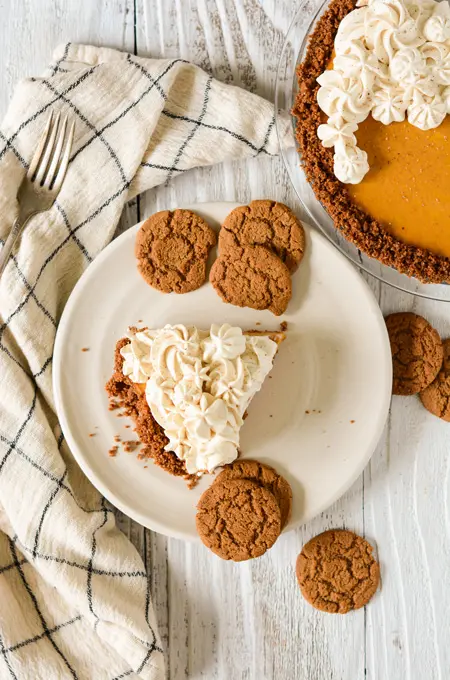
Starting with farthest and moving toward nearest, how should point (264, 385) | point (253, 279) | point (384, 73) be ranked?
point (264, 385) < point (253, 279) < point (384, 73)

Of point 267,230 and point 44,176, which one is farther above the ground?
point 44,176

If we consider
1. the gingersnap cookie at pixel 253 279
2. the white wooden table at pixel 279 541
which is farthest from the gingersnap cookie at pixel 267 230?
the white wooden table at pixel 279 541

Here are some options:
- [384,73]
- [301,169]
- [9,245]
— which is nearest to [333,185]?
[301,169]

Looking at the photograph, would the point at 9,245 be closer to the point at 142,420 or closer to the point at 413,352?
the point at 142,420

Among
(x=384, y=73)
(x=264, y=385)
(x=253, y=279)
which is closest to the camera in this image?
(x=384, y=73)

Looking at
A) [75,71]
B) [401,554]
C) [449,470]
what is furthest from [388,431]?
[75,71]

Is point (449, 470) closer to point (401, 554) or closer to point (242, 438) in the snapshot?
point (401, 554)
